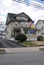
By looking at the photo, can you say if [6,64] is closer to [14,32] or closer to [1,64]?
[1,64]

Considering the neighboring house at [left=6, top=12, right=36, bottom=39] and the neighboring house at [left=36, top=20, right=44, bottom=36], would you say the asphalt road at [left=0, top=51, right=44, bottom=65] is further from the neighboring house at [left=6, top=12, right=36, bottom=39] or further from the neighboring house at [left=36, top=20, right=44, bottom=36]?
the neighboring house at [left=36, top=20, right=44, bottom=36]

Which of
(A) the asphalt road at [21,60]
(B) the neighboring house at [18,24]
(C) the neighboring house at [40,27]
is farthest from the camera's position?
(C) the neighboring house at [40,27]

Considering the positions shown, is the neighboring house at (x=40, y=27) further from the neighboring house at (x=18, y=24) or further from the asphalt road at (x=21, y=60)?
the asphalt road at (x=21, y=60)

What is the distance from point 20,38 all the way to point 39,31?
81.4ft

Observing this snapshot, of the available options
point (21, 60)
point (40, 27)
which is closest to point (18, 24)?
point (40, 27)

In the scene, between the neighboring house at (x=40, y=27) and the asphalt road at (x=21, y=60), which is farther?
the neighboring house at (x=40, y=27)

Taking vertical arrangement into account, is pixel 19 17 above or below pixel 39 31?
above

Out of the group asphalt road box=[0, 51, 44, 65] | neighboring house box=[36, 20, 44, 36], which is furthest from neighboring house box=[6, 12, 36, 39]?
asphalt road box=[0, 51, 44, 65]

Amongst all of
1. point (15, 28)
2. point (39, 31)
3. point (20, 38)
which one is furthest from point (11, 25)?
point (20, 38)

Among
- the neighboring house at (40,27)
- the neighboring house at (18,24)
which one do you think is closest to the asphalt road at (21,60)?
the neighboring house at (18,24)

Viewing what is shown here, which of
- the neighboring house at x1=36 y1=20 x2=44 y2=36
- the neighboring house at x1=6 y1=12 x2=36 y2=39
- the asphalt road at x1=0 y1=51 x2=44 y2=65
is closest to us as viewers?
the asphalt road at x1=0 y1=51 x2=44 y2=65

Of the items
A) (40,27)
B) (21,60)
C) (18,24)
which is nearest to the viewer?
(21,60)

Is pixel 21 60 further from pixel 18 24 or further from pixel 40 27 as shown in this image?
pixel 40 27

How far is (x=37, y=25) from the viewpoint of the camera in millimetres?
66125
